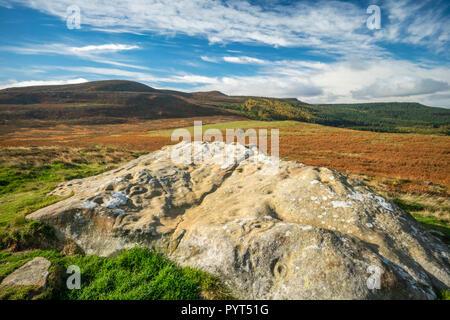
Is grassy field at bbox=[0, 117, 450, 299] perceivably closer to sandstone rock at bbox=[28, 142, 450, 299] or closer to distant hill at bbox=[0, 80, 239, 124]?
sandstone rock at bbox=[28, 142, 450, 299]

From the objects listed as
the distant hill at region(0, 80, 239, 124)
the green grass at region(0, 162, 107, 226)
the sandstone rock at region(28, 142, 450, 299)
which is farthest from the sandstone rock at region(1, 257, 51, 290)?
the distant hill at region(0, 80, 239, 124)

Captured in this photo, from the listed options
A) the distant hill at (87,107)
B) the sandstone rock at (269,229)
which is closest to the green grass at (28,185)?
the sandstone rock at (269,229)

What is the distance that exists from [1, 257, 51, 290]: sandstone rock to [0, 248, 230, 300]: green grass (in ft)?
0.46

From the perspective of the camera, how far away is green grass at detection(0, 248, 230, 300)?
15.6ft

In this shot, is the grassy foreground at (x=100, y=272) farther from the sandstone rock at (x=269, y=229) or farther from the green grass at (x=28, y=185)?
the green grass at (x=28, y=185)

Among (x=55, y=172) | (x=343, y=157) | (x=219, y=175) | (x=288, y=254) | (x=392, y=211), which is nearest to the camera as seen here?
(x=288, y=254)

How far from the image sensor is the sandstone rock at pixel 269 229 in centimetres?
449

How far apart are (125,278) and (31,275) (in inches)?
80.1

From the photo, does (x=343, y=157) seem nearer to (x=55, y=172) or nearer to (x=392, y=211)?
A: (x=392, y=211)

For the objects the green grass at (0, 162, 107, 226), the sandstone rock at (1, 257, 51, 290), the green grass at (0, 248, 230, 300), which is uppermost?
the green grass at (0, 162, 107, 226)

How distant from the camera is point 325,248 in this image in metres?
4.79

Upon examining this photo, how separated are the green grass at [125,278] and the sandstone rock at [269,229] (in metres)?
0.32

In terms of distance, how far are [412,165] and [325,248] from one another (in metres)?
33.9

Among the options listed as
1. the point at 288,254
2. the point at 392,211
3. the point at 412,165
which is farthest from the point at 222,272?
the point at 412,165
